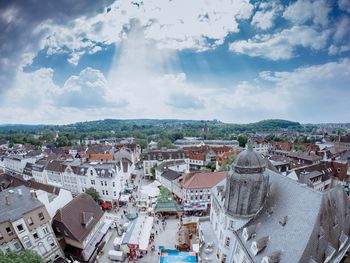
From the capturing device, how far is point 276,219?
21.4m

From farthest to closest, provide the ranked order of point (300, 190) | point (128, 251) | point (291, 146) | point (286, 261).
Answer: point (291, 146) < point (128, 251) < point (300, 190) < point (286, 261)

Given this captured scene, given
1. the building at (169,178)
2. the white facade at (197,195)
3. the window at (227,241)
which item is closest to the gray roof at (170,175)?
the building at (169,178)

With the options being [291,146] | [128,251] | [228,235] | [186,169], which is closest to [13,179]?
[128,251]

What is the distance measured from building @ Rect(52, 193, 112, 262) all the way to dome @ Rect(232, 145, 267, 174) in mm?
26597

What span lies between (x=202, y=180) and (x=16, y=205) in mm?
35873

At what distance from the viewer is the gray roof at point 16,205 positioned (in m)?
26.2

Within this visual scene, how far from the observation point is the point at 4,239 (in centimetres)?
2519

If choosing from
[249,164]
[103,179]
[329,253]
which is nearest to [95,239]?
[103,179]

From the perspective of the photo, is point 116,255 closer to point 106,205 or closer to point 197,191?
point 106,205

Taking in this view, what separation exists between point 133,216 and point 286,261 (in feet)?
102

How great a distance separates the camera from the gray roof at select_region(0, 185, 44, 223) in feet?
85.9

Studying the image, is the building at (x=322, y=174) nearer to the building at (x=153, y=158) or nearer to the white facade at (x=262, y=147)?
the building at (x=153, y=158)

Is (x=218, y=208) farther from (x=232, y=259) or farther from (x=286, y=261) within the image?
(x=286, y=261)

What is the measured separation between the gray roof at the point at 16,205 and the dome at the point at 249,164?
2894 centimetres
